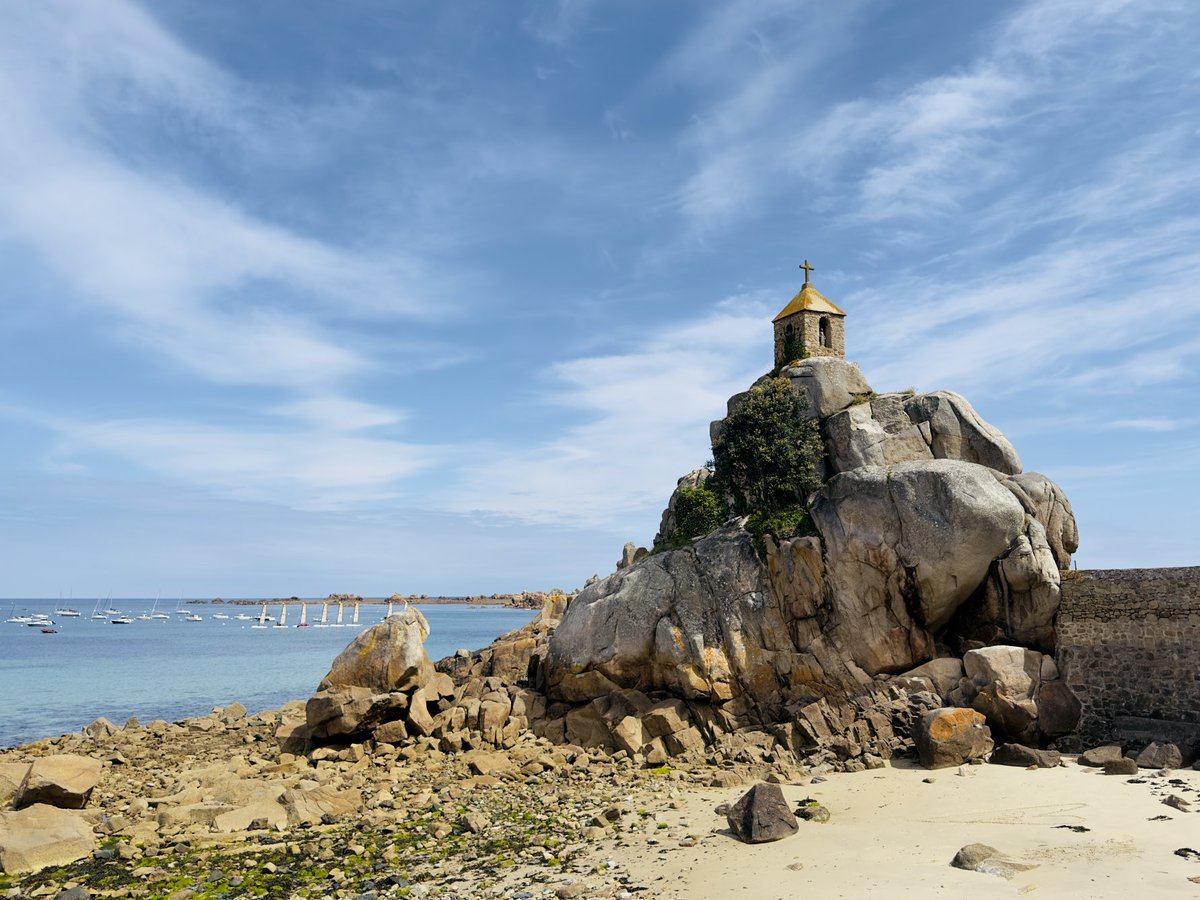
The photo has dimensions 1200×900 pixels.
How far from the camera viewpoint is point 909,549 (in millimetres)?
29234

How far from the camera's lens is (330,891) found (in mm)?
17172

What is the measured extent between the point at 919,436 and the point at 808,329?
9812mm

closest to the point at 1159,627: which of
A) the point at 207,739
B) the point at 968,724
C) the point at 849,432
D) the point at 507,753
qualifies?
the point at 968,724

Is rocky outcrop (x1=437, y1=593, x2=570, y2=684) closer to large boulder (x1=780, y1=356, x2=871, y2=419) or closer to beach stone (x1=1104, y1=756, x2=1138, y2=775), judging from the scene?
large boulder (x1=780, y1=356, x2=871, y2=419)

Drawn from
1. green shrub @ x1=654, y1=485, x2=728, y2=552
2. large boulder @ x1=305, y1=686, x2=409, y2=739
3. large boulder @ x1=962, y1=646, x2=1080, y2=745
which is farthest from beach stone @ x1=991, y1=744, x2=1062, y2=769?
large boulder @ x1=305, y1=686, x2=409, y2=739

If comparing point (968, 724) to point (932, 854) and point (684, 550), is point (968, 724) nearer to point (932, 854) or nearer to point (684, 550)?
point (932, 854)

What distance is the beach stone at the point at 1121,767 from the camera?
21.6 metres

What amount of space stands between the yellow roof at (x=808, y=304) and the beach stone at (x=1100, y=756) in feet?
79.4

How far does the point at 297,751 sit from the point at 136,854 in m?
11.3

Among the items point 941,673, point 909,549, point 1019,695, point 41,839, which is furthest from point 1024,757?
point 41,839

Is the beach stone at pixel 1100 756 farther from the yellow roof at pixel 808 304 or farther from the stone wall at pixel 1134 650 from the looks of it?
the yellow roof at pixel 808 304

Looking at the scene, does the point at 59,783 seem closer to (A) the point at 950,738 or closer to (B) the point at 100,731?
(B) the point at 100,731

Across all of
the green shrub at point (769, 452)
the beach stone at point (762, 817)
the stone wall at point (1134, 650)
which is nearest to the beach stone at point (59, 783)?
the beach stone at point (762, 817)

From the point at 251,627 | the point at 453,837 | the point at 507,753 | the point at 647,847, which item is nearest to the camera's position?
the point at 647,847
